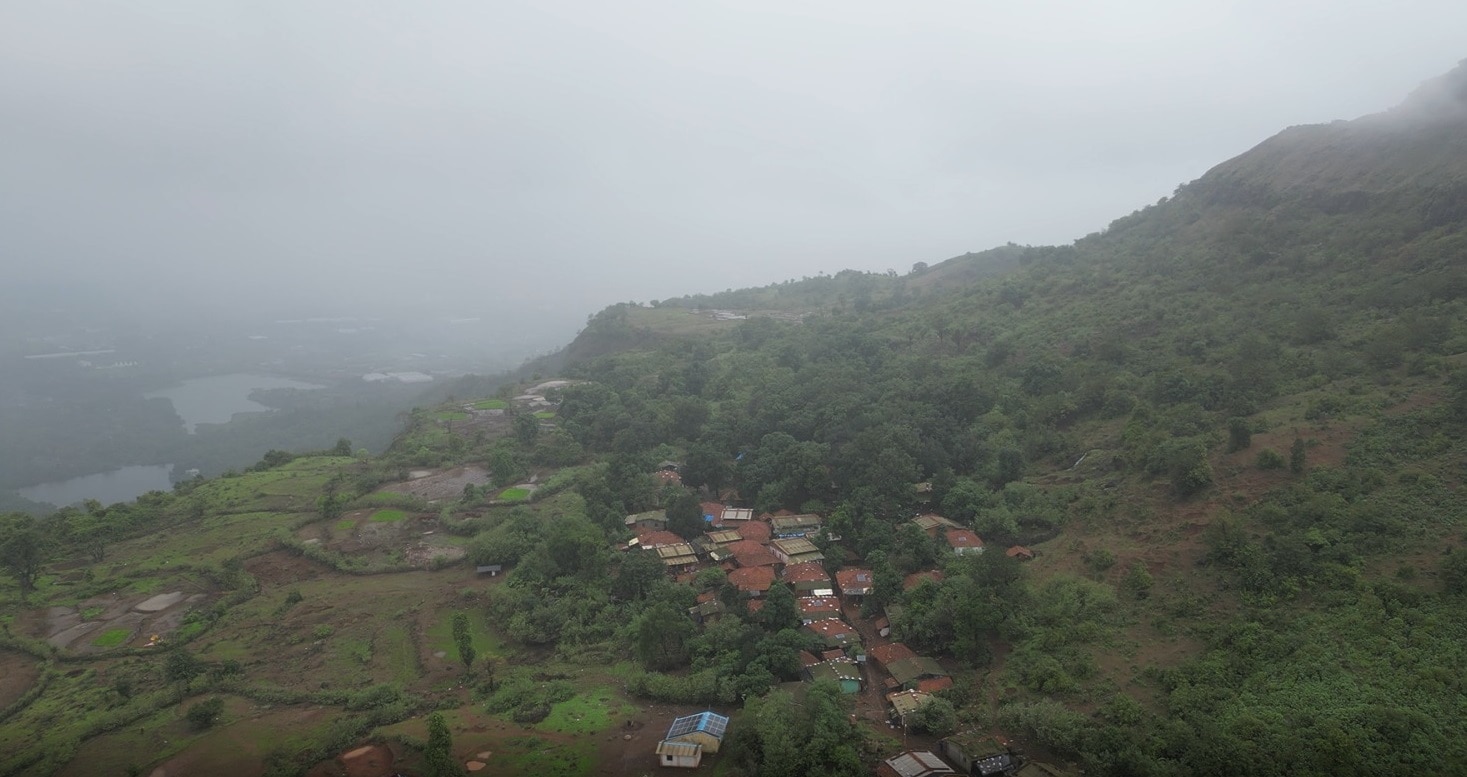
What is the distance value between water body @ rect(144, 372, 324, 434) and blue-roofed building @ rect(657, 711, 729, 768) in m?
69.2

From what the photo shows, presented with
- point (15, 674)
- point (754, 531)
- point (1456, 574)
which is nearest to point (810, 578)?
point (754, 531)

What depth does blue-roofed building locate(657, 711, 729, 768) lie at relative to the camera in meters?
15.1

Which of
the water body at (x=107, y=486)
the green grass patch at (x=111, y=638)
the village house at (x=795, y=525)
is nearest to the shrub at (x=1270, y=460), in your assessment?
the village house at (x=795, y=525)

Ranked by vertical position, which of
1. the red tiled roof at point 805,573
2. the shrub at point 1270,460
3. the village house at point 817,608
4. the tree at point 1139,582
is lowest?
the village house at point 817,608

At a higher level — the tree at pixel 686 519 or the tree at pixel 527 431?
the tree at pixel 527 431

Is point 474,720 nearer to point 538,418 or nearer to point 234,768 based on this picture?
point 234,768

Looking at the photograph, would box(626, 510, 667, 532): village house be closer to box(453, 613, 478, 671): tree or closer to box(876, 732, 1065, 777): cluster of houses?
box(453, 613, 478, 671): tree

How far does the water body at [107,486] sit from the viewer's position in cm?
5022

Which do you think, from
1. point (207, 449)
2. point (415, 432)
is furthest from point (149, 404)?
point (415, 432)

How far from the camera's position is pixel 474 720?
16453 millimetres

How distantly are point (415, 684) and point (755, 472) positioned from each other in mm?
15576

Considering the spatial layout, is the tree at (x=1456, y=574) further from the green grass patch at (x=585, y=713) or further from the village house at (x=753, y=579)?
the green grass patch at (x=585, y=713)

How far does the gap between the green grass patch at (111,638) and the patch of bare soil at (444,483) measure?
11.2 m

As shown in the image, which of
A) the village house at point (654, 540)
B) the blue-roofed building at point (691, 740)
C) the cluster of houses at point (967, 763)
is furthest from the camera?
the village house at point (654, 540)
